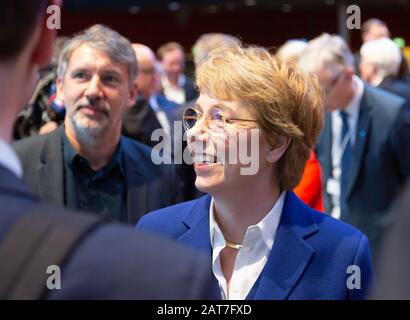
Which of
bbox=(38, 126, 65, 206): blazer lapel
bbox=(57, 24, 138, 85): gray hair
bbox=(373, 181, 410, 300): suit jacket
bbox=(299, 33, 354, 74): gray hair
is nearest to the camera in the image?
bbox=(373, 181, 410, 300): suit jacket

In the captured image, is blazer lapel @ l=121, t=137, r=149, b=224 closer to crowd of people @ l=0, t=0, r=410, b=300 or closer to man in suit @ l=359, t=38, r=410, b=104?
crowd of people @ l=0, t=0, r=410, b=300

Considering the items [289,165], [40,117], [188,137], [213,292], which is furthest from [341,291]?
[40,117]

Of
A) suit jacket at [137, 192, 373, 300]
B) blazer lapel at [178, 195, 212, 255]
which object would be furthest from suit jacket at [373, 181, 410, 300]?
blazer lapel at [178, 195, 212, 255]

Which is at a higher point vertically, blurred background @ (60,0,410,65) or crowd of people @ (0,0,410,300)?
blurred background @ (60,0,410,65)

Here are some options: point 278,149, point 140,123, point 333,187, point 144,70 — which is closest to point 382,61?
point 144,70

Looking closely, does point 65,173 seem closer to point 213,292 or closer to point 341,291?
point 341,291

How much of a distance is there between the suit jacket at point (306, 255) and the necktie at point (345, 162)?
8.90 ft

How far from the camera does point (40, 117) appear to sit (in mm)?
5316

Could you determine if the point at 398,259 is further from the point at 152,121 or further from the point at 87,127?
the point at 152,121

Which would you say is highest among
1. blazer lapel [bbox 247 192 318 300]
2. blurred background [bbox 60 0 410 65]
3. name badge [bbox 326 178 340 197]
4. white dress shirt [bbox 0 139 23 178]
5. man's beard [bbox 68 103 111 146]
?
blurred background [bbox 60 0 410 65]

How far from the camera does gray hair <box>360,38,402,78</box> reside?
8289 mm

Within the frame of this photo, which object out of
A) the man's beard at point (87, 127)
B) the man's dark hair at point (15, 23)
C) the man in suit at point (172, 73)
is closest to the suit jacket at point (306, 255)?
the man's beard at point (87, 127)

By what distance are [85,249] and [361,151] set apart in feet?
15.1

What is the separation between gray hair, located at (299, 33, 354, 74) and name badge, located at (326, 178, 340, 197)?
0.78 metres
